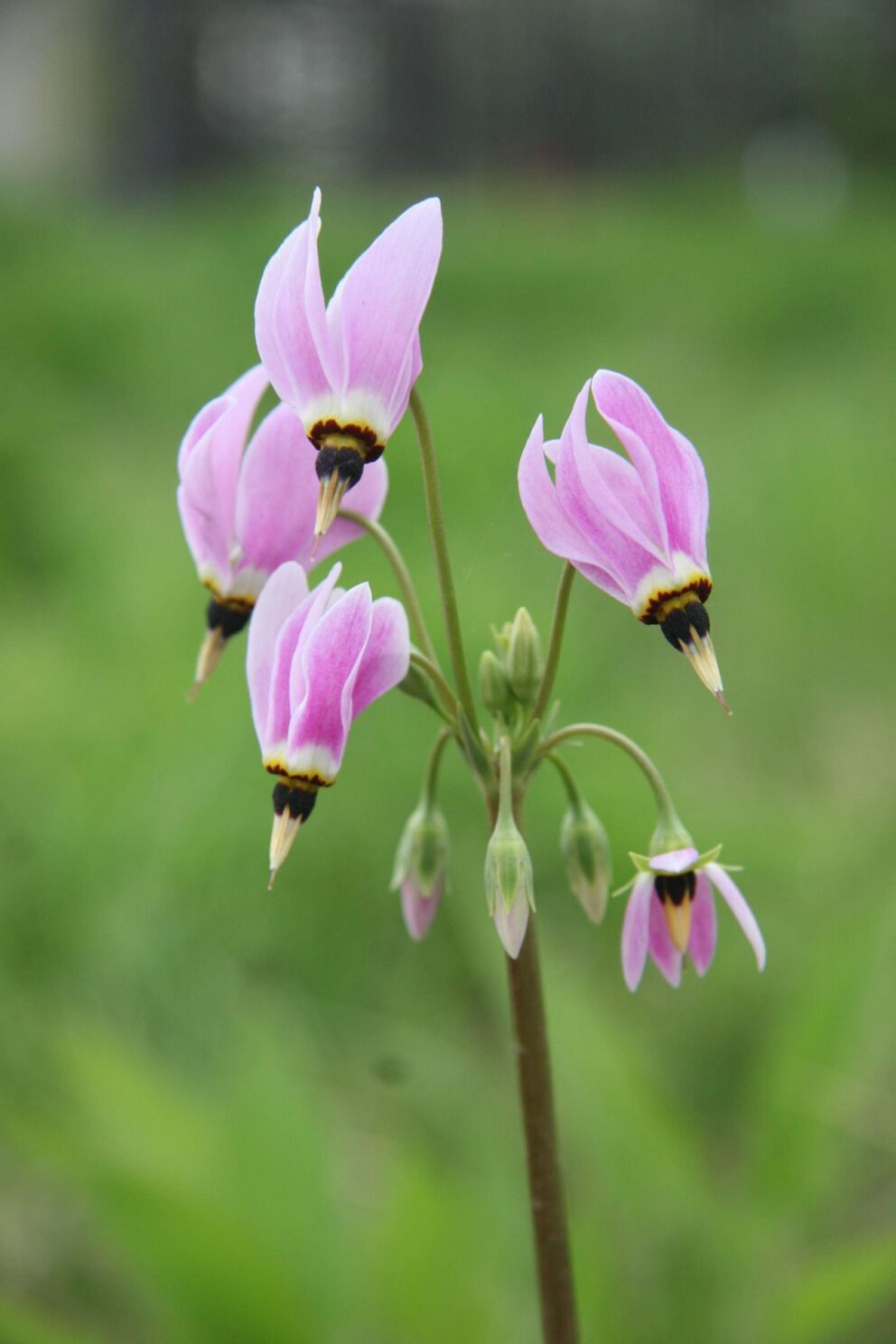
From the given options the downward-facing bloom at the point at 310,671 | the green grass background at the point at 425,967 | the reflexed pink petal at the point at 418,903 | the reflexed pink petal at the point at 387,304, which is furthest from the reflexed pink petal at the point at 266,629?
the green grass background at the point at 425,967

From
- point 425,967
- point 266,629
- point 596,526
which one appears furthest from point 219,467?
point 425,967

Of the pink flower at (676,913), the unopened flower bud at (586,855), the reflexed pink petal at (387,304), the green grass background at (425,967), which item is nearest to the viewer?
the reflexed pink petal at (387,304)

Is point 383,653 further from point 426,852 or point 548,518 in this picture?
point 426,852

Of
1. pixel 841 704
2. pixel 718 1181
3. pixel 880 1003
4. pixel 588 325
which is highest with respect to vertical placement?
pixel 588 325

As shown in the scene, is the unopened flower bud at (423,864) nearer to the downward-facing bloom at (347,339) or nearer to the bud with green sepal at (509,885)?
the bud with green sepal at (509,885)

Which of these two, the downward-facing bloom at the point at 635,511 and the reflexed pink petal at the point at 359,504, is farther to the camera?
the reflexed pink petal at the point at 359,504

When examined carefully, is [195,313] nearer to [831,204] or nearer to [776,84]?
[831,204]

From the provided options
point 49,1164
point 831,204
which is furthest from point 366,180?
point 49,1164
